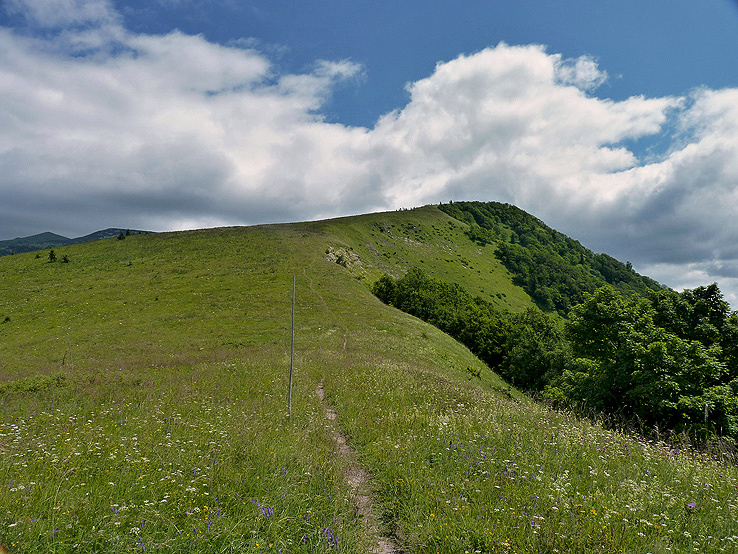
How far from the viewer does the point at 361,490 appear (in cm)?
649

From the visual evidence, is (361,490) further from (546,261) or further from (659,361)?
(546,261)

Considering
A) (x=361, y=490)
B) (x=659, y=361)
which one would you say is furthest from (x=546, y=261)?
(x=361, y=490)

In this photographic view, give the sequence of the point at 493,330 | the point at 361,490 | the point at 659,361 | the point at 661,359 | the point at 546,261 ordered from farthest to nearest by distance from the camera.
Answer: the point at 546,261 < the point at 493,330 < the point at 659,361 < the point at 661,359 < the point at 361,490

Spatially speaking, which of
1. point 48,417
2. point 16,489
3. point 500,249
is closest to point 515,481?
point 16,489

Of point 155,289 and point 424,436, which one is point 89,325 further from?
point 424,436

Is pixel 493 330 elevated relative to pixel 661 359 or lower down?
lower down

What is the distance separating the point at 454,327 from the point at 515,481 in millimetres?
58124

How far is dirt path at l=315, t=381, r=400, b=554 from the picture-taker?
5.00 m

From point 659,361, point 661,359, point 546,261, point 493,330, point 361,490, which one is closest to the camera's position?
point 361,490

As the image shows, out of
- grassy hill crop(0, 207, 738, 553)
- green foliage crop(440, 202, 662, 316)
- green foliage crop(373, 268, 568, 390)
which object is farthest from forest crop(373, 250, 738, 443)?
green foliage crop(440, 202, 662, 316)

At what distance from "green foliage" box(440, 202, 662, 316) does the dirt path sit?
105m

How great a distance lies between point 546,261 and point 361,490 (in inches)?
5964

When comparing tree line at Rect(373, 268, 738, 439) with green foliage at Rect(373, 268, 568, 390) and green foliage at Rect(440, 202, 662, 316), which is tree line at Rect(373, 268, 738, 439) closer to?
green foliage at Rect(373, 268, 568, 390)

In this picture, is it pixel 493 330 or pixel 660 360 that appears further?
pixel 493 330
